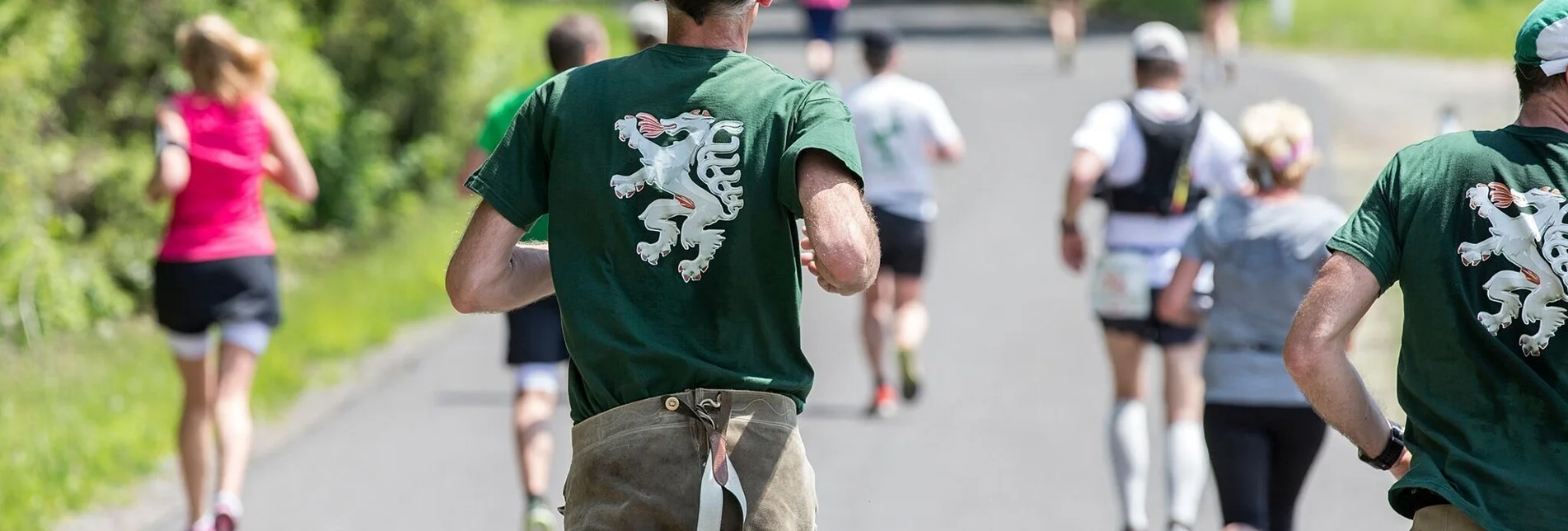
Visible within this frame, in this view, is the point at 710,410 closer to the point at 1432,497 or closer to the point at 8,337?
the point at 1432,497

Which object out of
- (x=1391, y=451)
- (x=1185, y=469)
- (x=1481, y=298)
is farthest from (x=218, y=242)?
(x=1481, y=298)

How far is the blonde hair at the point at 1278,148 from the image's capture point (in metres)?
5.37

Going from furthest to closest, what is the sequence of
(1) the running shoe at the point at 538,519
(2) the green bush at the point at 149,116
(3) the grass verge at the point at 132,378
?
(2) the green bush at the point at 149,116 → (3) the grass verge at the point at 132,378 → (1) the running shoe at the point at 538,519

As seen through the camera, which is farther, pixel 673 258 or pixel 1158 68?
pixel 1158 68

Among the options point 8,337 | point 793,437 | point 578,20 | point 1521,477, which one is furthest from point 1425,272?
point 8,337

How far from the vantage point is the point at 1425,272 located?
3160 millimetres

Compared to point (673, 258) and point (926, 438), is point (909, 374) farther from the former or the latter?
point (673, 258)

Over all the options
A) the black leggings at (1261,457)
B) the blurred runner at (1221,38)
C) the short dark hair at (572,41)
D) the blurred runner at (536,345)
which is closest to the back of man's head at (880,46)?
the blurred runner at (536,345)

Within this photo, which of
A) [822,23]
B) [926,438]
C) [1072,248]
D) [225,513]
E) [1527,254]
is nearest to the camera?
[1527,254]

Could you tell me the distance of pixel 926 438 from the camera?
838 cm

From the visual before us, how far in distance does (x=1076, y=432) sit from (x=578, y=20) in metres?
3.26

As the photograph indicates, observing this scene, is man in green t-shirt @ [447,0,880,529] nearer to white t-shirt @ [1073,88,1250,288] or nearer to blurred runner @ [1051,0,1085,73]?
white t-shirt @ [1073,88,1250,288]

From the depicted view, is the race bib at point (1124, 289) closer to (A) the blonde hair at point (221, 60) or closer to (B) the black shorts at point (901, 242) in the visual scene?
(B) the black shorts at point (901, 242)

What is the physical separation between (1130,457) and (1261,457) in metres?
1.11
